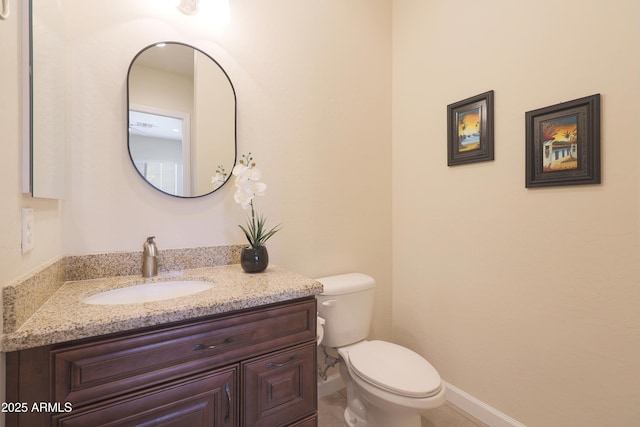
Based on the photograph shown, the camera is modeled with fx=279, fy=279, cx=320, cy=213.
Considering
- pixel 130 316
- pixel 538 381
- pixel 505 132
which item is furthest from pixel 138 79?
pixel 538 381

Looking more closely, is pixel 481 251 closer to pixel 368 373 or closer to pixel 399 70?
pixel 368 373

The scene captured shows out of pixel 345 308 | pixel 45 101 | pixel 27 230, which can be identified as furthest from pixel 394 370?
pixel 45 101

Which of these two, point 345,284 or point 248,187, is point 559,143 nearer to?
point 345,284

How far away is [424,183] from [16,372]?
2.03 m

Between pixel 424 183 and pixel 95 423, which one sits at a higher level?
pixel 424 183

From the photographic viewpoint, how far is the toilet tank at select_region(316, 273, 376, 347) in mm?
1591

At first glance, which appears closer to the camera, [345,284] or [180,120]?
[180,120]

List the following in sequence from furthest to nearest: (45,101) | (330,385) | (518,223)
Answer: (330,385)
(518,223)
(45,101)

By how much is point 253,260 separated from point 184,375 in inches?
21.6

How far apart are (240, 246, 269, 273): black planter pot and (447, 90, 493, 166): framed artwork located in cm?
130

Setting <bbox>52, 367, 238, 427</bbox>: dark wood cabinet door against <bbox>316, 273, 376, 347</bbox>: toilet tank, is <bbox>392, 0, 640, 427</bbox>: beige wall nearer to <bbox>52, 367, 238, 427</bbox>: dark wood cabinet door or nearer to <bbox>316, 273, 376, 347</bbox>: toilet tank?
<bbox>316, 273, 376, 347</bbox>: toilet tank

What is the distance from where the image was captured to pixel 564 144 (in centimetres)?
130

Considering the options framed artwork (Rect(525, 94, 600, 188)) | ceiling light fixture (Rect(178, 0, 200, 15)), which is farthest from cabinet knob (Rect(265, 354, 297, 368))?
ceiling light fixture (Rect(178, 0, 200, 15))

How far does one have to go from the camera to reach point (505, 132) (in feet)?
5.01
